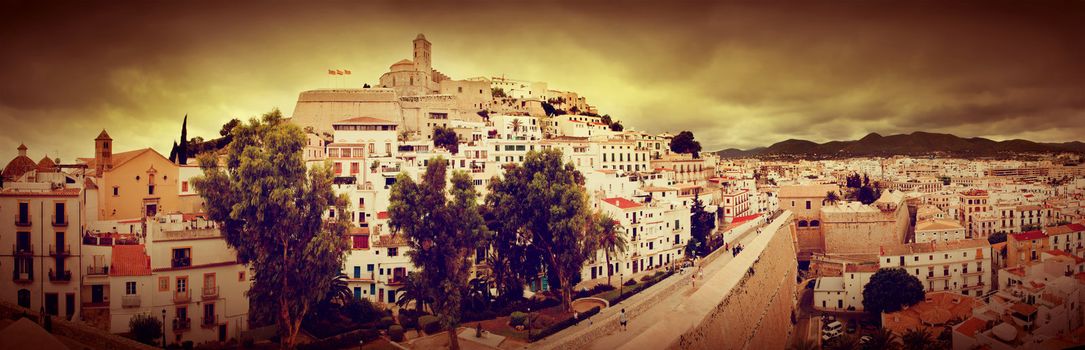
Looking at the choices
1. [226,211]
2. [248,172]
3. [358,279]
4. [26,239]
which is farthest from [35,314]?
[358,279]

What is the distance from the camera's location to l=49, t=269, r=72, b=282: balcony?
8.32 m

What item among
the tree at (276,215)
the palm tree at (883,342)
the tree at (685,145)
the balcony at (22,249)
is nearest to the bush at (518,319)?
the tree at (276,215)

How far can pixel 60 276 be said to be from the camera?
8.45 m

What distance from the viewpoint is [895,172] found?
3544 centimetres

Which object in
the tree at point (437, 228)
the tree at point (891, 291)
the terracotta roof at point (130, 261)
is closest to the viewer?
the terracotta roof at point (130, 261)

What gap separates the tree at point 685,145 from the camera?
34250 millimetres

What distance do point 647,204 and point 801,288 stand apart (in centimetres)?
639

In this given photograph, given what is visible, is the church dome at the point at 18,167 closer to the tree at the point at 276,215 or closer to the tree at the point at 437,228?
the tree at the point at 276,215

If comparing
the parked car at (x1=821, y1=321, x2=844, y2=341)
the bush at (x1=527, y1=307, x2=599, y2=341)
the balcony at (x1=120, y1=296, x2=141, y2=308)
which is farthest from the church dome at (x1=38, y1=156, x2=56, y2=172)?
the parked car at (x1=821, y1=321, x2=844, y2=341)

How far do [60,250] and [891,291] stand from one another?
19.0m

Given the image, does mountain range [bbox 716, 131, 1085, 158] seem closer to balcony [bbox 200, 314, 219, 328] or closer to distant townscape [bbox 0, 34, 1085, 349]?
distant townscape [bbox 0, 34, 1085, 349]

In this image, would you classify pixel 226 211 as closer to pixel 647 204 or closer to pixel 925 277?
pixel 647 204

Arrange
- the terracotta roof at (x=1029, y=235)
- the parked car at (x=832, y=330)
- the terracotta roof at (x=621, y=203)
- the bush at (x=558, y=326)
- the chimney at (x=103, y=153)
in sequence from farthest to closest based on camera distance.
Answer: the terracotta roof at (x=621, y=203)
the parked car at (x=832, y=330)
the terracotta roof at (x=1029, y=235)
the bush at (x=558, y=326)
the chimney at (x=103, y=153)

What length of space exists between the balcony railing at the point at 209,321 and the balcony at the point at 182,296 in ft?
1.43
